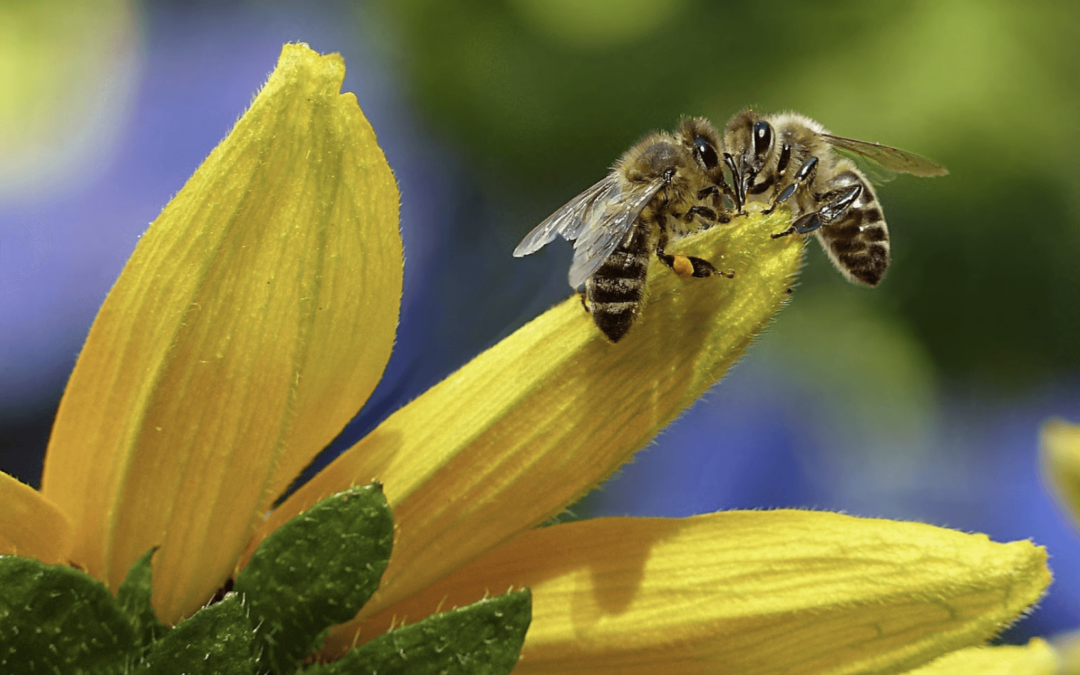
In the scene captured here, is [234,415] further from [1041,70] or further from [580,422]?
[1041,70]

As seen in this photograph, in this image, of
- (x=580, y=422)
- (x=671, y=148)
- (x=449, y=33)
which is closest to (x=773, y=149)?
(x=671, y=148)

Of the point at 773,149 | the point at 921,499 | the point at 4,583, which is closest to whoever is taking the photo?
the point at 4,583

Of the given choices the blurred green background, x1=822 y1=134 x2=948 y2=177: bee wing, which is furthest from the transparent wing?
the blurred green background

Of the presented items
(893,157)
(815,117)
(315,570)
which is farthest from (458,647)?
(815,117)

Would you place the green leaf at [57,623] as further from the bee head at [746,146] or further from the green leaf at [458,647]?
the bee head at [746,146]

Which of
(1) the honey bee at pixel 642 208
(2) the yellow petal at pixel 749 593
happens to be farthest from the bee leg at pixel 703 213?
(2) the yellow petal at pixel 749 593

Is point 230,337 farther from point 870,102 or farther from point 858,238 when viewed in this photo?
point 870,102
